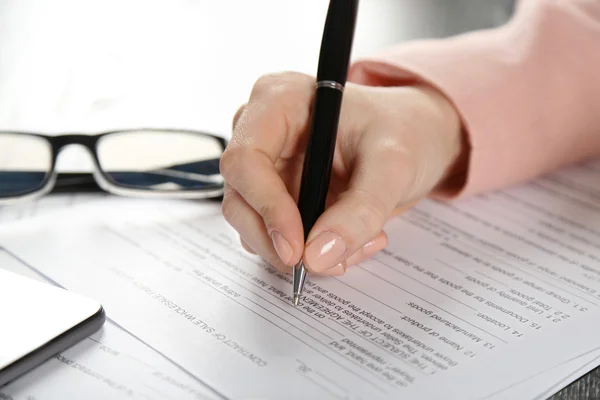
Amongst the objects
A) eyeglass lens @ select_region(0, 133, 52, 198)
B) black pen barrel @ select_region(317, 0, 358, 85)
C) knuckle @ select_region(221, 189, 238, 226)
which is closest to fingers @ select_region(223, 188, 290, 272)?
knuckle @ select_region(221, 189, 238, 226)

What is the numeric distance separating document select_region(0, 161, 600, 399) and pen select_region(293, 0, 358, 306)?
5 centimetres

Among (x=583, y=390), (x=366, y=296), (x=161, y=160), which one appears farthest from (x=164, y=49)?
(x=583, y=390)

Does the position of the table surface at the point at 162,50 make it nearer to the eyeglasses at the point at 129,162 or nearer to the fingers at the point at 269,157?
the eyeglasses at the point at 129,162

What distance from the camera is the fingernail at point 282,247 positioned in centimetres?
44

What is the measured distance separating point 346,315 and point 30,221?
0.94 ft

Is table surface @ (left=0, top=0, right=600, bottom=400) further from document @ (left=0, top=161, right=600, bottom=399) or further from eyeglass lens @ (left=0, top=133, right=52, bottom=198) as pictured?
document @ (left=0, top=161, right=600, bottom=399)

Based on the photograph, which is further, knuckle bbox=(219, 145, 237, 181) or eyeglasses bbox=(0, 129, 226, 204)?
eyeglasses bbox=(0, 129, 226, 204)

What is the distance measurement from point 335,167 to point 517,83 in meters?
0.22

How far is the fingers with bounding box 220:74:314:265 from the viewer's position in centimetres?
45

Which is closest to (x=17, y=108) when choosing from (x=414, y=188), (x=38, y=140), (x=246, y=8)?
(x=38, y=140)

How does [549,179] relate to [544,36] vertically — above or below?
below

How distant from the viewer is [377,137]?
0.51m

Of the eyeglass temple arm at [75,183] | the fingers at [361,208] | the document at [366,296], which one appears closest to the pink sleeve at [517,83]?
the document at [366,296]

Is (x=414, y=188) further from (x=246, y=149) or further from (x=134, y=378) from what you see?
(x=134, y=378)
